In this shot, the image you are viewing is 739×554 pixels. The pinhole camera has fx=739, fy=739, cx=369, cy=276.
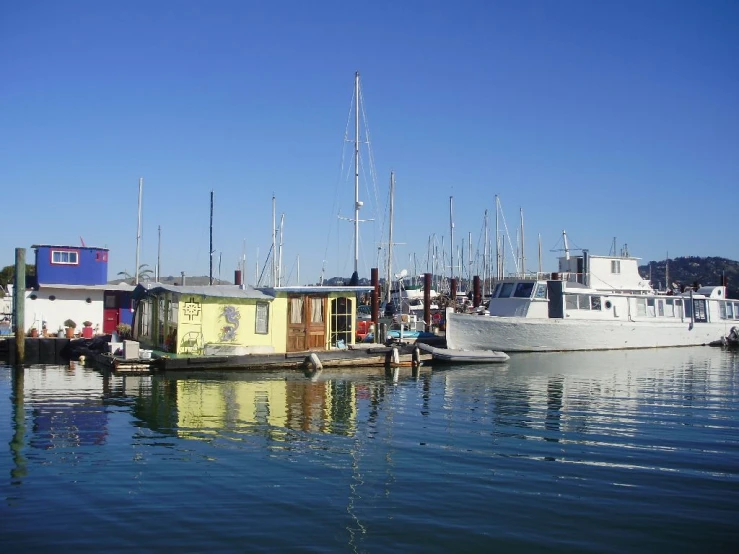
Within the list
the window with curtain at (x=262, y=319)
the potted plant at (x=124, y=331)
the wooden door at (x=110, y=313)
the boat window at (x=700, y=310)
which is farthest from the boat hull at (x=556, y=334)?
the wooden door at (x=110, y=313)

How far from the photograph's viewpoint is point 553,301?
3938 centimetres

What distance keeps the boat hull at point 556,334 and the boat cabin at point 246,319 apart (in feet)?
27.9

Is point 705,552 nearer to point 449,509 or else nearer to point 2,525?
point 449,509

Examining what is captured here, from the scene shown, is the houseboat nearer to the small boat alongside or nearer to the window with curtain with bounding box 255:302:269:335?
the small boat alongside

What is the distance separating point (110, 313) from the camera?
34.8m

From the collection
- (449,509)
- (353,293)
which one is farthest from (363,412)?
Answer: (353,293)

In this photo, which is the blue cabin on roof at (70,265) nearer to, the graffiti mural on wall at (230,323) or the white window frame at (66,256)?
the white window frame at (66,256)

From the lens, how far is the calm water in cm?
881

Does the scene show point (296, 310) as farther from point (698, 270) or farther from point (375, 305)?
point (698, 270)

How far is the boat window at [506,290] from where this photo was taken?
1587 inches

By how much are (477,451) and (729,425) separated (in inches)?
265

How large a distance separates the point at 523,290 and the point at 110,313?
21.1 m

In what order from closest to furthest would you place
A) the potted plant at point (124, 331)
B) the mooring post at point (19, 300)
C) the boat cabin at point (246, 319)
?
the boat cabin at point (246, 319)
the mooring post at point (19, 300)
the potted plant at point (124, 331)

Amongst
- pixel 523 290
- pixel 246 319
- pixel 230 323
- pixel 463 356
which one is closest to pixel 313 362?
pixel 246 319
